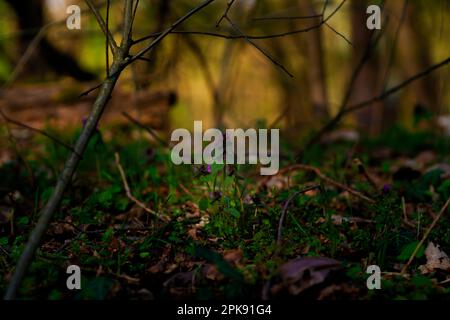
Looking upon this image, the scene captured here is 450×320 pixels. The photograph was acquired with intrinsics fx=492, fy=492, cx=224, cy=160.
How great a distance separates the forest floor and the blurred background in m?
0.67

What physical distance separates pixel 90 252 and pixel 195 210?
0.67 m

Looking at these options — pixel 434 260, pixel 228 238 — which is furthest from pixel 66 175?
pixel 434 260

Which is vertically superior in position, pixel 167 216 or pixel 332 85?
pixel 332 85

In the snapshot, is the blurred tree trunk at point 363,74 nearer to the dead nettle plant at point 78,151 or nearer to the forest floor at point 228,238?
the forest floor at point 228,238

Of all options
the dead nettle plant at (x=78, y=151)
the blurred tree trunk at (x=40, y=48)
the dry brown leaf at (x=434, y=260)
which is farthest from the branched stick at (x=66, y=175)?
the blurred tree trunk at (x=40, y=48)

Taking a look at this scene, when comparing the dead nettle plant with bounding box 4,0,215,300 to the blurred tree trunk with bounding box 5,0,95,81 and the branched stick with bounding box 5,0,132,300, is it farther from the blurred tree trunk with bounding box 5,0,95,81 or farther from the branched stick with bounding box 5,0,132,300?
the blurred tree trunk with bounding box 5,0,95,81

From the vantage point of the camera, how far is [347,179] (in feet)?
10.3

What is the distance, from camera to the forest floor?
5.76 feet

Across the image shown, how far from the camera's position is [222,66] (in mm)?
5879

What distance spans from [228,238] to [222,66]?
157 inches

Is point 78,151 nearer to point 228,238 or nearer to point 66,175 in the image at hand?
point 66,175

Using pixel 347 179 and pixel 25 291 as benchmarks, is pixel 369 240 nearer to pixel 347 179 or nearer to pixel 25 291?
pixel 347 179

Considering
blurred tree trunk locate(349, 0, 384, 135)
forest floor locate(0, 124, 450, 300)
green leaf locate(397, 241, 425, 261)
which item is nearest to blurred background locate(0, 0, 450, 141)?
blurred tree trunk locate(349, 0, 384, 135)
